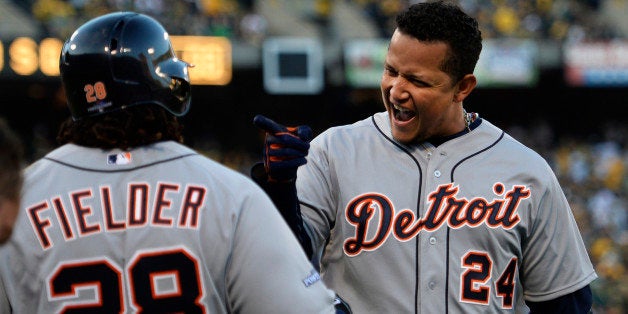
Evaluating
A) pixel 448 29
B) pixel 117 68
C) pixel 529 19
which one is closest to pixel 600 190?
pixel 529 19

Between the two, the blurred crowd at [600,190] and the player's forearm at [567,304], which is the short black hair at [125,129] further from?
the blurred crowd at [600,190]

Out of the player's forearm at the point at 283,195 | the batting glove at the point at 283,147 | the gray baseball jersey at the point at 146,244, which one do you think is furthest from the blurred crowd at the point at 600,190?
the gray baseball jersey at the point at 146,244

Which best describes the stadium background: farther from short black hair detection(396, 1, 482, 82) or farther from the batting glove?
the batting glove

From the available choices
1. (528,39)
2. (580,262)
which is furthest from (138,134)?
(528,39)

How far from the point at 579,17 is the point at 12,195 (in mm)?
18686

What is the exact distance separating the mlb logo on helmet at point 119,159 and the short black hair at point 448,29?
3.60 feet

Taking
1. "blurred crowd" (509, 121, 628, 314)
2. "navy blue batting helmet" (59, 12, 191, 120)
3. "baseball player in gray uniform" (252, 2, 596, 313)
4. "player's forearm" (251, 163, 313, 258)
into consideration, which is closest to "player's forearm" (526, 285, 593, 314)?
"baseball player in gray uniform" (252, 2, 596, 313)

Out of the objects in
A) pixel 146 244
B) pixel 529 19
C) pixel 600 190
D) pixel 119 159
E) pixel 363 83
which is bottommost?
pixel 600 190

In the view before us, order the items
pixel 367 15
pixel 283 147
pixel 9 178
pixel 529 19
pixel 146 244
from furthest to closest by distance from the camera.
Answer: pixel 367 15 < pixel 529 19 < pixel 283 147 < pixel 146 244 < pixel 9 178

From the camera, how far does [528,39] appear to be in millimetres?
18000

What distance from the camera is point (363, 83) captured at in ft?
55.6

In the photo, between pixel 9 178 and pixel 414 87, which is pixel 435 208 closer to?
pixel 414 87

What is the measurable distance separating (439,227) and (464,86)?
0.45 metres

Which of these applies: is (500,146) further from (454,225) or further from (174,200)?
(174,200)
